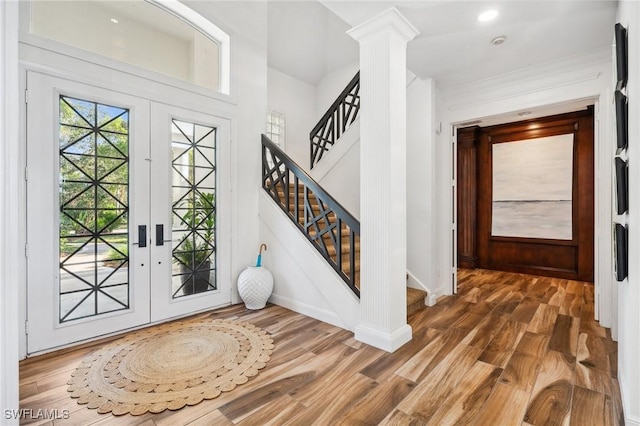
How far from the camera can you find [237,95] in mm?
3869

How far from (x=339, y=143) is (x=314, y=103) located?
2.52 meters

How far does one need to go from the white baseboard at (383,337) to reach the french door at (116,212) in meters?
1.83

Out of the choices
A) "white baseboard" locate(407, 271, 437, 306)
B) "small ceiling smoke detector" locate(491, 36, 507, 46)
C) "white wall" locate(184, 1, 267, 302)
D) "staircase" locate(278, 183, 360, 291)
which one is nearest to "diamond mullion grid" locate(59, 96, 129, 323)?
"white wall" locate(184, 1, 267, 302)

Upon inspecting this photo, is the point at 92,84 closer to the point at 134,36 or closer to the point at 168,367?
the point at 134,36

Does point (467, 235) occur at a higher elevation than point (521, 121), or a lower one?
lower

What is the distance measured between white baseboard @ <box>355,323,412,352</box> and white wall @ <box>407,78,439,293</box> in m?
1.41

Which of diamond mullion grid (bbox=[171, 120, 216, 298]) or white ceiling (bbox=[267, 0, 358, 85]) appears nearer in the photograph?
diamond mullion grid (bbox=[171, 120, 216, 298])

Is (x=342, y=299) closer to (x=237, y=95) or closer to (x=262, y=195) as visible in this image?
(x=262, y=195)

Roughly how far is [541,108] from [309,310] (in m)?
3.83

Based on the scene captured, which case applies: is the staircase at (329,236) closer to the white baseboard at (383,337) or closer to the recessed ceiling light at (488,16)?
the white baseboard at (383,337)

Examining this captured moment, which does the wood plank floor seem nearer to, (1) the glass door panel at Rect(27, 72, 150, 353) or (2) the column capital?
(1) the glass door panel at Rect(27, 72, 150, 353)

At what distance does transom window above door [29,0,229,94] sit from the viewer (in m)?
2.71
